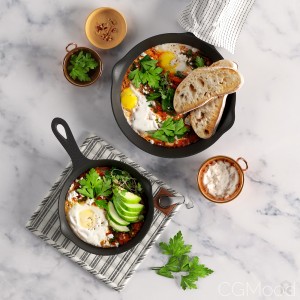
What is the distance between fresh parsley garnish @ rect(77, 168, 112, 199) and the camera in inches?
118

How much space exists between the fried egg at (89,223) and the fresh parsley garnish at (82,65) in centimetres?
75

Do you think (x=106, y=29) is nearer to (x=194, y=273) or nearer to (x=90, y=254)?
(x=90, y=254)

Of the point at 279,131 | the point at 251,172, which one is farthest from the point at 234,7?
the point at 251,172

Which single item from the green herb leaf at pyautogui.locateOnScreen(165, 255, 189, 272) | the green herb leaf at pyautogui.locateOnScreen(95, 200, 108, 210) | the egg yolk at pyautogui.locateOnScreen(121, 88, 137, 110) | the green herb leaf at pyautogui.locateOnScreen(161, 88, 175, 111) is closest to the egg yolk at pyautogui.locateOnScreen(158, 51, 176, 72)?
the green herb leaf at pyautogui.locateOnScreen(161, 88, 175, 111)

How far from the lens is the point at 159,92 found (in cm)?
312

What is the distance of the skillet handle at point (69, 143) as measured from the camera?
116 inches

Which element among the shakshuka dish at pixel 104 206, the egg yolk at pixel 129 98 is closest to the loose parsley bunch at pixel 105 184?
the shakshuka dish at pixel 104 206

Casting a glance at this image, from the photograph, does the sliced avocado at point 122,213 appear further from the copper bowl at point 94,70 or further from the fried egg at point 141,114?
the copper bowl at point 94,70

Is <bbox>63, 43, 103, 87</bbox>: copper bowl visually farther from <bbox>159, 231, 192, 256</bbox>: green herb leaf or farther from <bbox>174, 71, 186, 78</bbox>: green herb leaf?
<bbox>159, 231, 192, 256</bbox>: green herb leaf

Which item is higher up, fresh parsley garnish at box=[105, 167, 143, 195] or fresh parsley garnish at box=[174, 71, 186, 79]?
fresh parsley garnish at box=[174, 71, 186, 79]

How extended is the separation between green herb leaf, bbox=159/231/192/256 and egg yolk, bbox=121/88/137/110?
82 cm

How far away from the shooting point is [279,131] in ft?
10.6

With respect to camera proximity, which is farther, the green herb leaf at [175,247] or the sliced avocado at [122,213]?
the green herb leaf at [175,247]

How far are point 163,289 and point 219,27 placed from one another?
161 centimetres
